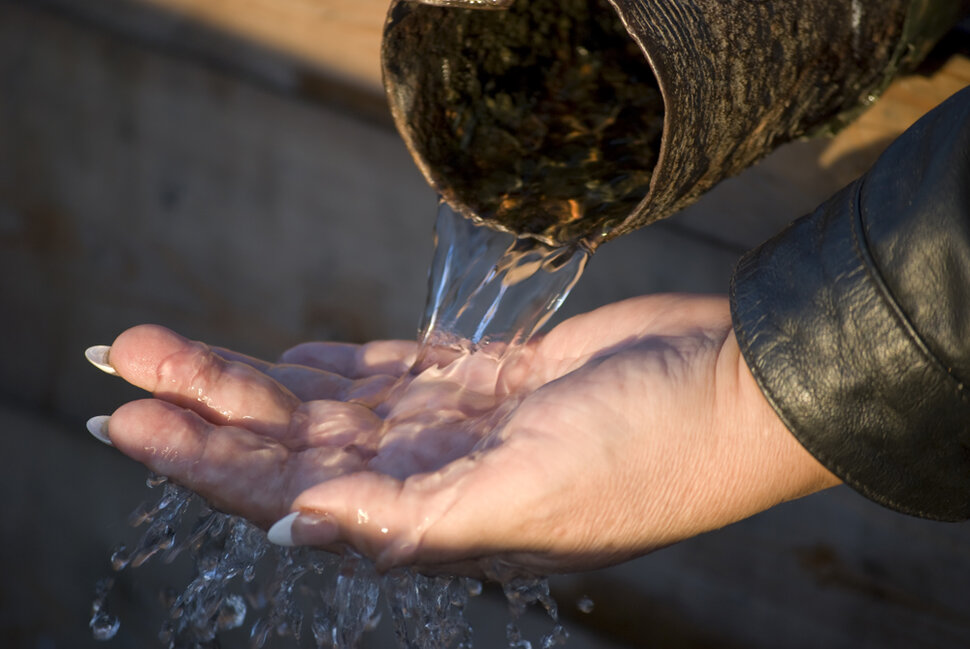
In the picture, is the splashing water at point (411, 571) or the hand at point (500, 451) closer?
the hand at point (500, 451)

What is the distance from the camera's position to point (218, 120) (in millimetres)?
1767

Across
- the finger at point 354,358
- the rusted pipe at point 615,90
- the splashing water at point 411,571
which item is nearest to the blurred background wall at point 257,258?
the rusted pipe at point 615,90

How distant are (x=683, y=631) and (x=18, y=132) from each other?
1.75 metres

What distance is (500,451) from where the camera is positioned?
930 millimetres

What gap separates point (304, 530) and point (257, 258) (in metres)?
1.09

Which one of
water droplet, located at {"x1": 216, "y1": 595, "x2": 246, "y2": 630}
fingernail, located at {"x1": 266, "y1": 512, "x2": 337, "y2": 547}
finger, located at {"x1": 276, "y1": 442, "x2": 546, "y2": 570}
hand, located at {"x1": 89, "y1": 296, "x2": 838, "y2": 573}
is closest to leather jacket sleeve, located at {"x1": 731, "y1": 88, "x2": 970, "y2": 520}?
hand, located at {"x1": 89, "y1": 296, "x2": 838, "y2": 573}

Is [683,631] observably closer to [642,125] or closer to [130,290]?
[642,125]

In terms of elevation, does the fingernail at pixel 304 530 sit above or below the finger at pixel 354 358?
above

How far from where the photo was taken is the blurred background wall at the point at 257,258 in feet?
4.92

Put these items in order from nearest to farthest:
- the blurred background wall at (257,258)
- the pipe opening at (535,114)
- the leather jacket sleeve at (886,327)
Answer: the leather jacket sleeve at (886,327)
the pipe opening at (535,114)
the blurred background wall at (257,258)

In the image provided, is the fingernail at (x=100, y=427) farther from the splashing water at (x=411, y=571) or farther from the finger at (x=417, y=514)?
the finger at (x=417, y=514)

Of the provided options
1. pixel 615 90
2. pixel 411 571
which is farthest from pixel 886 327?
pixel 615 90

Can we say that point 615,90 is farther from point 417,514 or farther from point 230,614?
point 230,614

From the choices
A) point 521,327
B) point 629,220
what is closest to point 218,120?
point 521,327
